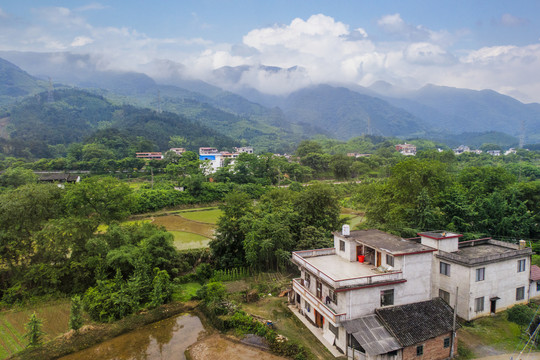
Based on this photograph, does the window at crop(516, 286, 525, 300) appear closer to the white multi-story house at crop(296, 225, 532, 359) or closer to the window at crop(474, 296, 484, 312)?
the white multi-story house at crop(296, 225, 532, 359)

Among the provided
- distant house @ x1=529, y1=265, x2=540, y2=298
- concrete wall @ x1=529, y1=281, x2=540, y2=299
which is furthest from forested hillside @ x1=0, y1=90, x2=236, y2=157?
concrete wall @ x1=529, y1=281, x2=540, y2=299

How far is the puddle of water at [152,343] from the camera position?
12.8m

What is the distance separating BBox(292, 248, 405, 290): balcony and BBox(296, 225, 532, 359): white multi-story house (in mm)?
40

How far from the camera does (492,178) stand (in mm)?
27328

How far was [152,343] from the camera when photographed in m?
13.7

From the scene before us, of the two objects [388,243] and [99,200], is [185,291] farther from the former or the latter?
[388,243]

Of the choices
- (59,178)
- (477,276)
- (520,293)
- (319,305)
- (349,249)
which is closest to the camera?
(319,305)

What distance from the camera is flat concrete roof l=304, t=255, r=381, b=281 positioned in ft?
45.1

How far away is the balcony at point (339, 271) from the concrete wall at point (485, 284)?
3.10 m

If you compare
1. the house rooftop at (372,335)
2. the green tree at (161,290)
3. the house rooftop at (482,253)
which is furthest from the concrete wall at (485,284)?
the green tree at (161,290)

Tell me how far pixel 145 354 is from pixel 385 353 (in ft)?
31.7

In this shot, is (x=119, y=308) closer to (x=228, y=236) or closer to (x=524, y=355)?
(x=228, y=236)

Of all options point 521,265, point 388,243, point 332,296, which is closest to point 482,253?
point 521,265

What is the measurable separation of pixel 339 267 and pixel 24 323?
15717 mm
